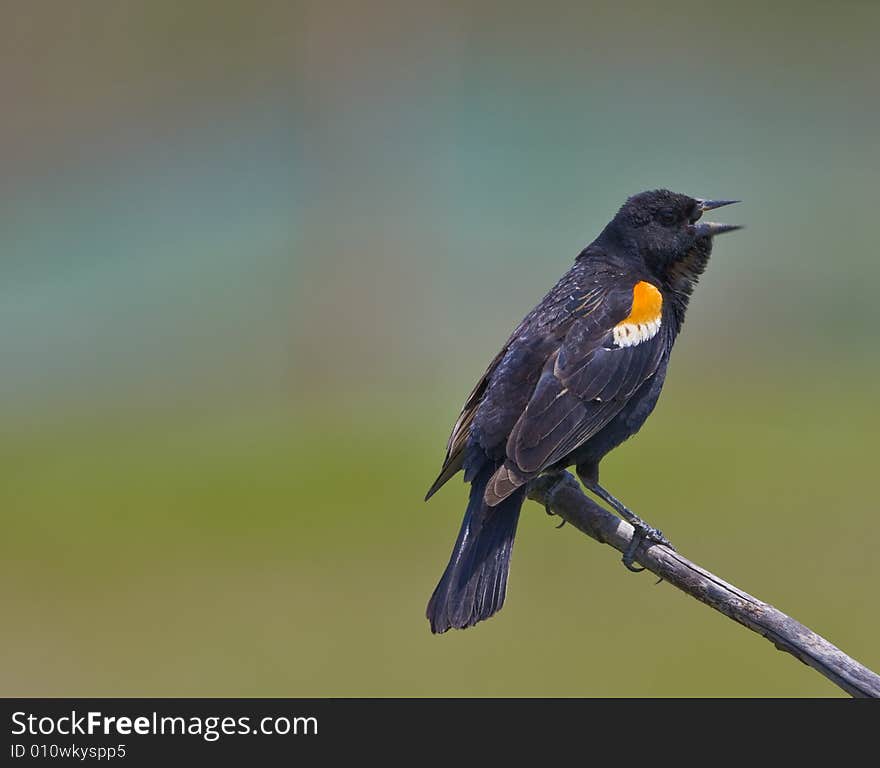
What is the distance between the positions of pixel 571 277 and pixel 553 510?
0.86 meters

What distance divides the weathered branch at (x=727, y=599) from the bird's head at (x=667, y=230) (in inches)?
35.7

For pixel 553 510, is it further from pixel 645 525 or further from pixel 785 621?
pixel 785 621

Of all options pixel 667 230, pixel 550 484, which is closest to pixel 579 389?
pixel 550 484

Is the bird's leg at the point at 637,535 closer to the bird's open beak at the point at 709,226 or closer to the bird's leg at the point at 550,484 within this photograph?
the bird's leg at the point at 550,484

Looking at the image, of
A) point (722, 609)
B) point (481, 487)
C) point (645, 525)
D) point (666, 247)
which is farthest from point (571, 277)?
point (722, 609)

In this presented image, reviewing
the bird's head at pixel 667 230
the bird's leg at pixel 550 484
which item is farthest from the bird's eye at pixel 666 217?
the bird's leg at pixel 550 484

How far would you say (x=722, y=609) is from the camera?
2.20m

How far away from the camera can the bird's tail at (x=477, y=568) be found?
2691 millimetres

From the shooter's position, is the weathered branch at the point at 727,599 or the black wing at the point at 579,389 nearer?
the weathered branch at the point at 727,599

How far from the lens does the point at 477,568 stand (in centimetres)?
278

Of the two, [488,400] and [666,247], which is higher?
[666,247]

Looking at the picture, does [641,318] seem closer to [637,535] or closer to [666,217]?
[666,217]

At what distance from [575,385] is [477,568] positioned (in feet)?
1.99

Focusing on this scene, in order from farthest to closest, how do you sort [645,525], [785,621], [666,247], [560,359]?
[666,247] < [560,359] < [645,525] < [785,621]
